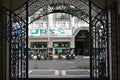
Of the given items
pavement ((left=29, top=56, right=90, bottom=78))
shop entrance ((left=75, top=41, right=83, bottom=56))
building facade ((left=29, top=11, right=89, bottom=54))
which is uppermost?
building facade ((left=29, top=11, right=89, bottom=54))

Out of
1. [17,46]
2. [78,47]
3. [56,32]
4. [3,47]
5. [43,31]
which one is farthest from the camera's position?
[78,47]

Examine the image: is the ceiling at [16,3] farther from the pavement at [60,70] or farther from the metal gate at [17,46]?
the pavement at [60,70]

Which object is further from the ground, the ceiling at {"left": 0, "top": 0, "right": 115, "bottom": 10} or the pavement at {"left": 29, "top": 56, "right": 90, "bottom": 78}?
the ceiling at {"left": 0, "top": 0, "right": 115, "bottom": 10}

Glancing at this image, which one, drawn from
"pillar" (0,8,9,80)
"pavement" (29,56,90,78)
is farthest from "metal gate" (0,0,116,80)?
"pavement" (29,56,90,78)

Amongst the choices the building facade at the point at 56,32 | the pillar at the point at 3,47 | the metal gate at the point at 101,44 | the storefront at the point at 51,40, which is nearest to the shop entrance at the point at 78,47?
the building facade at the point at 56,32

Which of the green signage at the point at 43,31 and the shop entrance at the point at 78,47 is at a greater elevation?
the green signage at the point at 43,31

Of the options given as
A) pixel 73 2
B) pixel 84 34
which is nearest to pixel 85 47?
pixel 84 34

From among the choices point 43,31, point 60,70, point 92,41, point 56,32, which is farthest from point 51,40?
point 92,41

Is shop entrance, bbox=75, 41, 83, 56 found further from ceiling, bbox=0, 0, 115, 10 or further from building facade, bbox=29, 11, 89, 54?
ceiling, bbox=0, 0, 115, 10

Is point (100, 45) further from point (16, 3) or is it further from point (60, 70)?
point (60, 70)

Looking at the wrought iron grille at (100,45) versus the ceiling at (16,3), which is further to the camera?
the ceiling at (16,3)

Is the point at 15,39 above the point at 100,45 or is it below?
above

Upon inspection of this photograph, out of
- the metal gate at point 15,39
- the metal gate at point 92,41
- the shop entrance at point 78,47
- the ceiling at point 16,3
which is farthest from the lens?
the shop entrance at point 78,47

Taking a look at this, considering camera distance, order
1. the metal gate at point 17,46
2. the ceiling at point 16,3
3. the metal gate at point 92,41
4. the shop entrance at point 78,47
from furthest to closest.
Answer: the shop entrance at point 78,47
the ceiling at point 16,3
the metal gate at point 17,46
the metal gate at point 92,41
